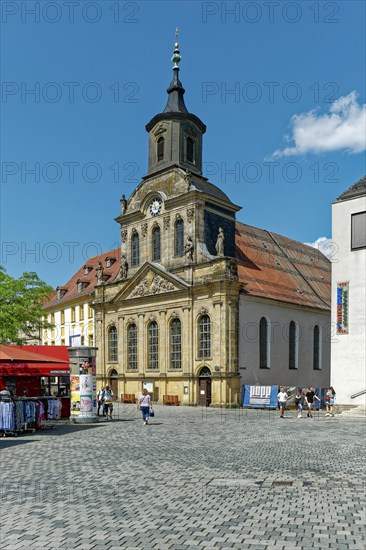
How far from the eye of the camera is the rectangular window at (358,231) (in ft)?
106

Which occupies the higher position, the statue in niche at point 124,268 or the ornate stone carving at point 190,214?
the ornate stone carving at point 190,214

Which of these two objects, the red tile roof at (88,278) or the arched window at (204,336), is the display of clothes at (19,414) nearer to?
the arched window at (204,336)

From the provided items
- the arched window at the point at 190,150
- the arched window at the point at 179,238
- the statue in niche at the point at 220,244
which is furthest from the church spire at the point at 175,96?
the statue in niche at the point at 220,244

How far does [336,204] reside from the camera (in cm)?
3362

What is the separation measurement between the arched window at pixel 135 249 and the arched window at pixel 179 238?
4758mm

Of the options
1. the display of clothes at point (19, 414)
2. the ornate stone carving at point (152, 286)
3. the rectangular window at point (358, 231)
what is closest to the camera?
the display of clothes at point (19, 414)

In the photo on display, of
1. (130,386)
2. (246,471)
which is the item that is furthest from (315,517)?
(130,386)

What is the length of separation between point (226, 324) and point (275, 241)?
20.5m

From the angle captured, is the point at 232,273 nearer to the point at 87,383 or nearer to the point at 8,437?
the point at 87,383

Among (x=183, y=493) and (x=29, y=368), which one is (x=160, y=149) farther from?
(x=183, y=493)

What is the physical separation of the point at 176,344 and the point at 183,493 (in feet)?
110

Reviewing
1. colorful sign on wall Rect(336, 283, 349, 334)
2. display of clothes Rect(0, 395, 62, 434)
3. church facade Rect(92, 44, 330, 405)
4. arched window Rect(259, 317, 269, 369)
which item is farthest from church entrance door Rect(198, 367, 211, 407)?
display of clothes Rect(0, 395, 62, 434)

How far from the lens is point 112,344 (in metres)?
49.9

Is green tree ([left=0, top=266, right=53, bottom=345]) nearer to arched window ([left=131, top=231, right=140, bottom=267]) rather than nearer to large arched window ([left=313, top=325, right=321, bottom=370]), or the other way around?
arched window ([left=131, top=231, right=140, bottom=267])
